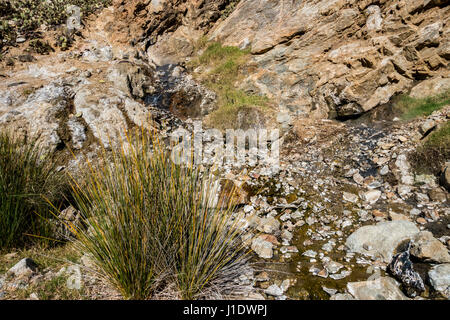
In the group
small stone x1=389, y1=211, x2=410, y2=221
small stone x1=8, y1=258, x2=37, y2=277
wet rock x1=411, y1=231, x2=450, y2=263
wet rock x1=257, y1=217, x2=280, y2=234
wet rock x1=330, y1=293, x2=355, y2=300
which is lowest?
wet rock x1=330, y1=293, x2=355, y2=300

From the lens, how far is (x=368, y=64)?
716 centimetres

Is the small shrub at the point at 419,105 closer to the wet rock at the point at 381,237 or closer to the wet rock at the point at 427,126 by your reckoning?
the wet rock at the point at 427,126

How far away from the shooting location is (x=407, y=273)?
2.83m

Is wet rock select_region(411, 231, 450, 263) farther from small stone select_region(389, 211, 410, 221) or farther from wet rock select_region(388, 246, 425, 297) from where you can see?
small stone select_region(389, 211, 410, 221)

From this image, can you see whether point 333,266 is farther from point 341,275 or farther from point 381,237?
point 381,237

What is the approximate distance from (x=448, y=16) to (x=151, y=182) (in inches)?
346

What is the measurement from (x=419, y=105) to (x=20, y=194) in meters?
Answer: 8.55

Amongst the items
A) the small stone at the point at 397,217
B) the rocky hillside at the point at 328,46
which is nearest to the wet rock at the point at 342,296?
the small stone at the point at 397,217

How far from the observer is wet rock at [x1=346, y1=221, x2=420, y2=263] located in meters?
3.36

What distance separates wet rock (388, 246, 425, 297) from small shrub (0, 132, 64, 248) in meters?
4.50

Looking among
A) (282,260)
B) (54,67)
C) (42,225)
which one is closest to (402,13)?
(282,260)

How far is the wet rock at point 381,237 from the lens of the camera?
336cm

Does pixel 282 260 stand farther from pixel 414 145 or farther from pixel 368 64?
pixel 368 64

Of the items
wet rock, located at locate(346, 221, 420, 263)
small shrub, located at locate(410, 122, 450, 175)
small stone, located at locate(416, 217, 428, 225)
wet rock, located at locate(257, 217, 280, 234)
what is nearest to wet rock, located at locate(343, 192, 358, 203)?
wet rock, located at locate(346, 221, 420, 263)
